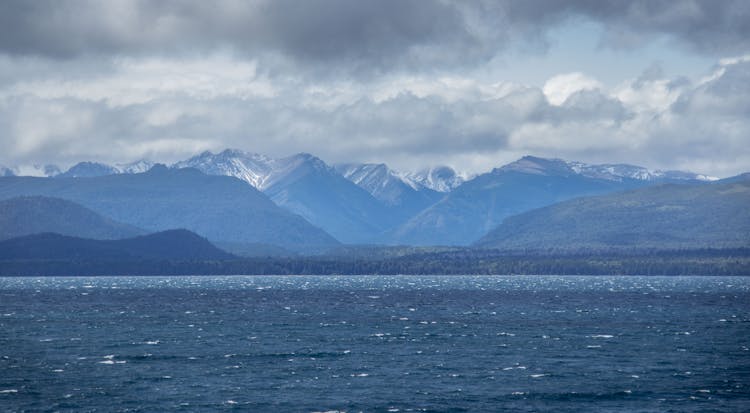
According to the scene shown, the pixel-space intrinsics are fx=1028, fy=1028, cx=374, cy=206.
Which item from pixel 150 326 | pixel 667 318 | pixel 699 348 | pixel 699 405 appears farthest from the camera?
pixel 667 318

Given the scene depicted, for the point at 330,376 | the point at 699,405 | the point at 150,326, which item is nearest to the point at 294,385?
the point at 330,376

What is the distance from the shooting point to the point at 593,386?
102 meters

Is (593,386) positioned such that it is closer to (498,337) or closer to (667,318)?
(498,337)

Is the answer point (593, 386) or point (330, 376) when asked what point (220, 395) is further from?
point (593, 386)

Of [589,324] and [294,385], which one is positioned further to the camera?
[589,324]

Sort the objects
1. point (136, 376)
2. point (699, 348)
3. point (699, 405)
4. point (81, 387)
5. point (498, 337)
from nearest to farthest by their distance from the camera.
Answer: point (699, 405)
point (81, 387)
point (136, 376)
point (699, 348)
point (498, 337)

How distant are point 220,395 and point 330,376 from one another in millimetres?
15813

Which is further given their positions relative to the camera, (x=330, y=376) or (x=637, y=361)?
(x=637, y=361)

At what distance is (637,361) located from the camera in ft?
393

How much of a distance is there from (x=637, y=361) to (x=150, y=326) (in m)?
82.8

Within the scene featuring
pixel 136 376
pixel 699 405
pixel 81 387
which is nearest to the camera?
pixel 699 405

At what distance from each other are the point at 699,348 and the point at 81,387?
255 feet

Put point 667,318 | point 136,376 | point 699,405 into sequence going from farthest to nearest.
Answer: point 667,318 < point 136,376 < point 699,405

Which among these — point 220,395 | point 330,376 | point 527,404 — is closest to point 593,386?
point 527,404
